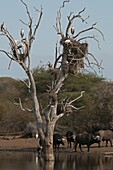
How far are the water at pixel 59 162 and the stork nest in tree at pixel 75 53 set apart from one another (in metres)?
5.02

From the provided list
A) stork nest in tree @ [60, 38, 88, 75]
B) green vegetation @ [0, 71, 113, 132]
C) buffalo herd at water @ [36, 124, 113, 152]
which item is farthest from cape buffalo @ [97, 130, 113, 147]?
stork nest in tree @ [60, 38, 88, 75]

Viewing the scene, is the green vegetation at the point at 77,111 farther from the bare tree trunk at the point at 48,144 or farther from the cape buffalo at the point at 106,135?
the bare tree trunk at the point at 48,144

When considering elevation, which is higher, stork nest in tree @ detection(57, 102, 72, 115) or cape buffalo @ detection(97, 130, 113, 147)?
stork nest in tree @ detection(57, 102, 72, 115)

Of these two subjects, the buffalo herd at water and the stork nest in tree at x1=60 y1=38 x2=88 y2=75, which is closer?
the stork nest in tree at x1=60 y1=38 x2=88 y2=75

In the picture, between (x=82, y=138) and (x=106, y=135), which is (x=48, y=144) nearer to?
(x=82, y=138)

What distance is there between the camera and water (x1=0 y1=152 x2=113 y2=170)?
30.3m

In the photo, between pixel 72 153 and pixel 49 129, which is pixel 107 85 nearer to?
pixel 72 153

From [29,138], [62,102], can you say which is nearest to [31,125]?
[29,138]

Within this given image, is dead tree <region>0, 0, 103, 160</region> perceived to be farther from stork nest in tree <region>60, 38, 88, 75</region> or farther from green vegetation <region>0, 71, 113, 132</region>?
green vegetation <region>0, 71, 113, 132</region>

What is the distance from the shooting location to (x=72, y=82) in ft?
214

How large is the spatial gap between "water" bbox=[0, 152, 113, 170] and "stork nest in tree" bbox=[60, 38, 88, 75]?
5021 mm

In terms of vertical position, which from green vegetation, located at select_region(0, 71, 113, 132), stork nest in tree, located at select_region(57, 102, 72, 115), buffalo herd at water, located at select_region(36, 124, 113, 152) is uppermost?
green vegetation, located at select_region(0, 71, 113, 132)

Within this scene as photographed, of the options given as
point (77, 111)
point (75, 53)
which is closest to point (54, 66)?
point (75, 53)

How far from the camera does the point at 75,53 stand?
34312 millimetres
